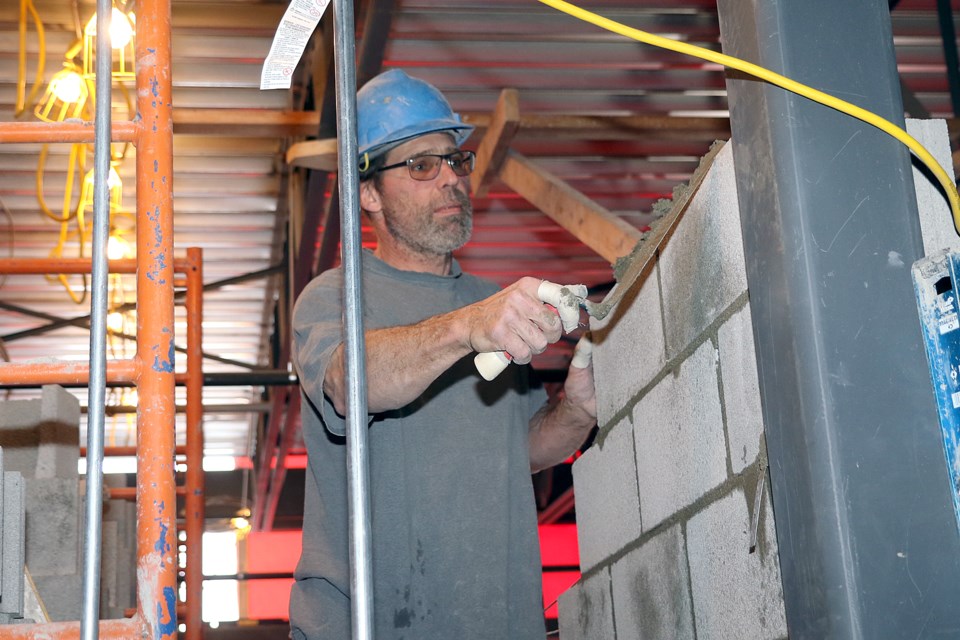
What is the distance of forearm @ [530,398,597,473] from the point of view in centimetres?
288

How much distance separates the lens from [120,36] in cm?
496

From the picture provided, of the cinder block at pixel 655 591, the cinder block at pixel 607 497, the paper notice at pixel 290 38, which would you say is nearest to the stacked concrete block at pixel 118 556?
the cinder block at pixel 607 497

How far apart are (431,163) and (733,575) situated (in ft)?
5.20

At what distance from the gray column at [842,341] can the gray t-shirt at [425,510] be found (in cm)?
110

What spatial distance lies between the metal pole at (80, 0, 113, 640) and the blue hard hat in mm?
1642

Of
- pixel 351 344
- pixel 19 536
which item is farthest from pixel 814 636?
pixel 19 536

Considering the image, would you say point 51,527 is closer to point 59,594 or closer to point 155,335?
point 59,594

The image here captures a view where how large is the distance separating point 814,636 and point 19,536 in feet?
4.37

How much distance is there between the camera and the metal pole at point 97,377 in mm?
1270

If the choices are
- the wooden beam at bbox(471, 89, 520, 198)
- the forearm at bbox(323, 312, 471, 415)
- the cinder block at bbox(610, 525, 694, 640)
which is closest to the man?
the forearm at bbox(323, 312, 471, 415)

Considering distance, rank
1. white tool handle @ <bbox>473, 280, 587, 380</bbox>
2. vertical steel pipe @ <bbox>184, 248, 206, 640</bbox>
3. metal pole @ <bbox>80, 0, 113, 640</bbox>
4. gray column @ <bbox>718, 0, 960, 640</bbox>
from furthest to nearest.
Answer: vertical steel pipe @ <bbox>184, 248, 206, 640</bbox> < white tool handle @ <bbox>473, 280, 587, 380</bbox> < gray column @ <bbox>718, 0, 960, 640</bbox> < metal pole @ <bbox>80, 0, 113, 640</bbox>

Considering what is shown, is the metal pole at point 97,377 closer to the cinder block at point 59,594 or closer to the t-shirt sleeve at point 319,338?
the t-shirt sleeve at point 319,338

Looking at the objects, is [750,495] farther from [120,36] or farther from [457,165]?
[120,36]

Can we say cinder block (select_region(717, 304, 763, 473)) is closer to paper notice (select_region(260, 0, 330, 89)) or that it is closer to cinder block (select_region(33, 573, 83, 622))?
paper notice (select_region(260, 0, 330, 89))
